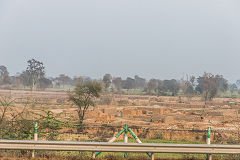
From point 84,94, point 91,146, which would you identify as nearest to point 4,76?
point 84,94

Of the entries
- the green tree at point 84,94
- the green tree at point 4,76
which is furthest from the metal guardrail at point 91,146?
the green tree at point 4,76

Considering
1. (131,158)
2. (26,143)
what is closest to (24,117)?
(26,143)

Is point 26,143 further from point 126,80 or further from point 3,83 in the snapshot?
point 126,80

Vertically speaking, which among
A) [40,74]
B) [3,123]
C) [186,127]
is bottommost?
[186,127]

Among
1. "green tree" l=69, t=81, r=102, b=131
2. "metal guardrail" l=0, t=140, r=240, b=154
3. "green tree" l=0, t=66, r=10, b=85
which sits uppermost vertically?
Result: "green tree" l=0, t=66, r=10, b=85

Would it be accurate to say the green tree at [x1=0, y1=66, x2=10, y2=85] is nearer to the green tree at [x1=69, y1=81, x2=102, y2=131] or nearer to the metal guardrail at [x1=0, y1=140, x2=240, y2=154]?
the green tree at [x1=69, y1=81, x2=102, y2=131]

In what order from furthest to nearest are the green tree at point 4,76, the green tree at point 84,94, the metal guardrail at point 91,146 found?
the green tree at point 4,76
the green tree at point 84,94
the metal guardrail at point 91,146

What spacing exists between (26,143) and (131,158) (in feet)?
9.79

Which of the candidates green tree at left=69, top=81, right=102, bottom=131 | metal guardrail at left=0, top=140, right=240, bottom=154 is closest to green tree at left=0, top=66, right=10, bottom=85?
green tree at left=69, top=81, right=102, bottom=131

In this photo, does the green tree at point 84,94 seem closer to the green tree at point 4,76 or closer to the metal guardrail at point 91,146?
the metal guardrail at point 91,146

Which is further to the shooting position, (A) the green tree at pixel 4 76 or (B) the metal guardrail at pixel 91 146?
(A) the green tree at pixel 4 76

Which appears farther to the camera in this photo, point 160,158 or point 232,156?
point 232,156

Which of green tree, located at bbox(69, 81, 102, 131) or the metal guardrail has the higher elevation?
green tree, located at bbox(69, 81, 102, 131)

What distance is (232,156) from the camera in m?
10.1
